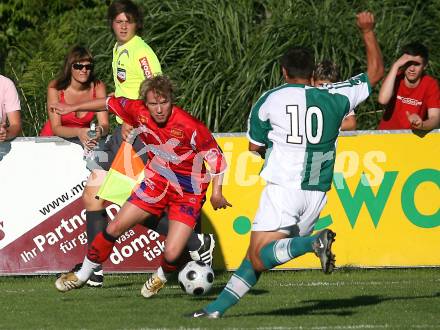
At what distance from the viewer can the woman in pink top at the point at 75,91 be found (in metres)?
11.7

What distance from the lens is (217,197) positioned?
955cm

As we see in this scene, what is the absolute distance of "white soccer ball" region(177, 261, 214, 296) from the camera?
9602 millimetres

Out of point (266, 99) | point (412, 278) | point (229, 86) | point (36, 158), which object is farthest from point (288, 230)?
point (229, 86)

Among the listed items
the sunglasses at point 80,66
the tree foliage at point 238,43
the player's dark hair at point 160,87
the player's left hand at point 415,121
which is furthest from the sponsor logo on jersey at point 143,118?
the tree foliage at point 238,43

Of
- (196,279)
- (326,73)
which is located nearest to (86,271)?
(196,279)

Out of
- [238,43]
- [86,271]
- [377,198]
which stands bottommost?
[377,198]

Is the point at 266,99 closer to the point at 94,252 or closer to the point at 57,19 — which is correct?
the point at 94,252

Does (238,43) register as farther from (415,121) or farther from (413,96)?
(415,121)

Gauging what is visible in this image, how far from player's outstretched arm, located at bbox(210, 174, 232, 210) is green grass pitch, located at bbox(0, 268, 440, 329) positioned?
0.78m

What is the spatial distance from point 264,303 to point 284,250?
60.9 inches

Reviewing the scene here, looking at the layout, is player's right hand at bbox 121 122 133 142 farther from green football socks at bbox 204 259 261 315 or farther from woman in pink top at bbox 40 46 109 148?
green football socks at bbox 204 259 261 315

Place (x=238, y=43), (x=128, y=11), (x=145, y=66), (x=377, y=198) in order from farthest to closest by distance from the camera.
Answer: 1. (x=238, y=43)
2. (x=377, y=198)
3. (x=128, y=11)
4. (x=145, y=66)

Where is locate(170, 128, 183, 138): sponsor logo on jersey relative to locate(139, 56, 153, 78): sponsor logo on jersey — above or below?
below

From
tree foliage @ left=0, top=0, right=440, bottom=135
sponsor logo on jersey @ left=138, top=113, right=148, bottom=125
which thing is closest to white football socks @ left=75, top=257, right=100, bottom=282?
sponsor logo on jersey @ left=138, top=113, right=148, bottom=125
